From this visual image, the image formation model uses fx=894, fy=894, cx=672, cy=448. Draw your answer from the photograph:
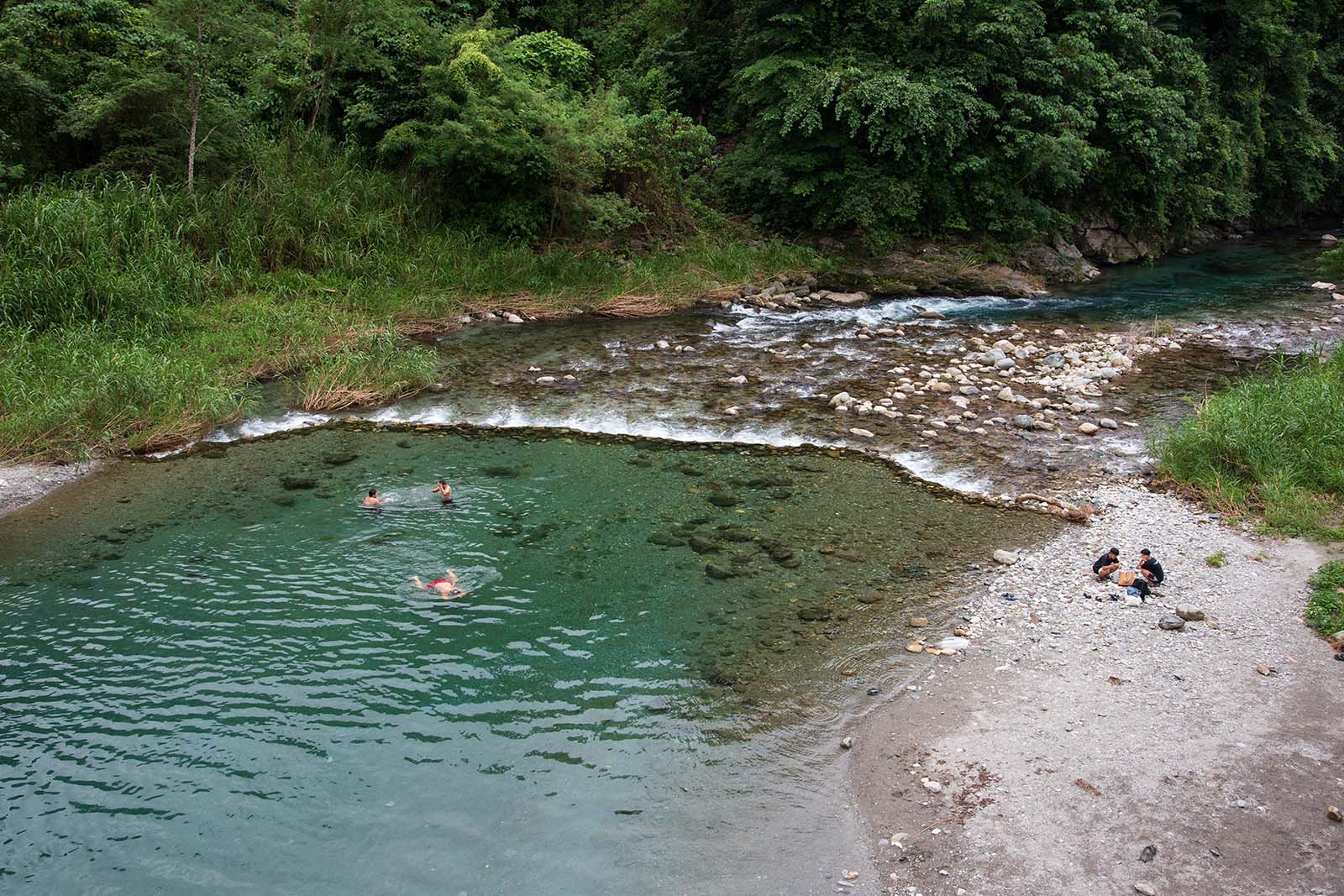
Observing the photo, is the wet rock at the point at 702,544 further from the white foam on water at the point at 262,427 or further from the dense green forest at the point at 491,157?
the dense green forest at the point at 491,157

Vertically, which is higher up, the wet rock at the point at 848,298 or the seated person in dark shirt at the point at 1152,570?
the wet rock at the point at 848,298

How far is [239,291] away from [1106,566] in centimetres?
1369

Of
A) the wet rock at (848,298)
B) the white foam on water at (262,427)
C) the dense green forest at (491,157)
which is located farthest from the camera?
the wet rock at (848,298)

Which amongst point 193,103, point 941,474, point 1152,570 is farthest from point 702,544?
point 193,103

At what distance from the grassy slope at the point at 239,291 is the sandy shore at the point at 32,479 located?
22 cm

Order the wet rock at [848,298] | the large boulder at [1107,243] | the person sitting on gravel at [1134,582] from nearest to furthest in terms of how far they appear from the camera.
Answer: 1. the person sitting on gravel at [1134,582]
2. the wet rock at [848,298]
3. the large boulder at [1107,243]

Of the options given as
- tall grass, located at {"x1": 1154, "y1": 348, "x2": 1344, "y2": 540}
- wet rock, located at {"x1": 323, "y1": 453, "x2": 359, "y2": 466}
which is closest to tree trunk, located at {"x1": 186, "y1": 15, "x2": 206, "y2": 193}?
wet rock, located at {"x1": 323, "y1": 453, "x2": 359, "y2": 466}

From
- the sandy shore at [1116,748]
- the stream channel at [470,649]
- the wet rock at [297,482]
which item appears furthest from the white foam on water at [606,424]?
the sandy shore at [1116,748]

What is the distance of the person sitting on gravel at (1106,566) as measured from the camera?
7.66 metres

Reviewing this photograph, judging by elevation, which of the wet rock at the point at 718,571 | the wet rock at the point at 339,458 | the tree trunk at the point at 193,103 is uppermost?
the tree trunk at the point at 193,103

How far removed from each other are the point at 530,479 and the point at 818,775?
558 centimetres

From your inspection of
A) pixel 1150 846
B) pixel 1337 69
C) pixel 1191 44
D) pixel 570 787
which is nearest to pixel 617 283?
pixel 570 787

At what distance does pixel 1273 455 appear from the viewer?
9188 millimetres

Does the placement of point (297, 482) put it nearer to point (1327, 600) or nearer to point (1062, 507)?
point (1062, 507)
